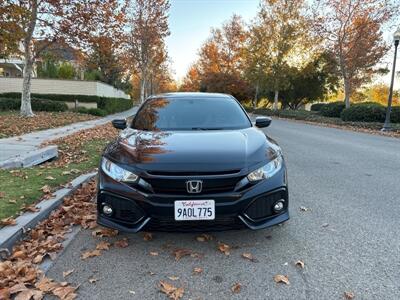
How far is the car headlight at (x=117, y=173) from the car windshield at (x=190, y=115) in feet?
3.35

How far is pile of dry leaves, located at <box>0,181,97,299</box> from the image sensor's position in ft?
8.63

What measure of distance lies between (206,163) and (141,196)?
0.63m

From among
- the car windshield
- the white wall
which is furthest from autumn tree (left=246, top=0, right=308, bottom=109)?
the car windshield

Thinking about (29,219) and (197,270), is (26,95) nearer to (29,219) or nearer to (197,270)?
(29,219)

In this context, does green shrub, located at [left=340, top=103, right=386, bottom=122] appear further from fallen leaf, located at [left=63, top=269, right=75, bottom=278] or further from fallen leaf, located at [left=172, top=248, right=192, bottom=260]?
fallen leaf, located at [left=63, top=269, right=75, bottom=278]

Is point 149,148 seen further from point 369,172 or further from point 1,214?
point 369,172

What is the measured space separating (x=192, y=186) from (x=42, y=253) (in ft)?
4.96

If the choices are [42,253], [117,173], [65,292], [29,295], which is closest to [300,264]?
[117,173]

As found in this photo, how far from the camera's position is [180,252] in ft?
10.8

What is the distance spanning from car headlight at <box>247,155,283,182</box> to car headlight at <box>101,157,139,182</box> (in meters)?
1.02

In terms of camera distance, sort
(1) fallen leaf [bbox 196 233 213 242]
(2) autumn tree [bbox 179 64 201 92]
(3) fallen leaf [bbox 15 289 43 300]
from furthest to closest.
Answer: (2) autumn tree [bbox 179 64 201 92] < (1) fallen leaf [bbox 196 233 213 242] < (3) fallen leaf [bbox 15 289 43 300]

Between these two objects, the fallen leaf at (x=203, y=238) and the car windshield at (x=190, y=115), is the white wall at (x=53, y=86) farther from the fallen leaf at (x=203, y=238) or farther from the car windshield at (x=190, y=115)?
the fallen leaf at (x=203, y=238)

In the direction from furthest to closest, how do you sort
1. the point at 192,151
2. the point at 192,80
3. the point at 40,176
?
1. the point at 192,80
2. the point at 40,176
3. the point at 192,151

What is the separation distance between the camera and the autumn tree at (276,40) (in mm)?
32219
